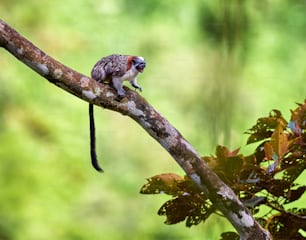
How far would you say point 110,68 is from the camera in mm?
1186

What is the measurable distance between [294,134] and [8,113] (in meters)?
1.91

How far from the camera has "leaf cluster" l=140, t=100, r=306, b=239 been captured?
1.10 metres

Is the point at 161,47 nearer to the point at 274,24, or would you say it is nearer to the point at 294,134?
the point at 274,24

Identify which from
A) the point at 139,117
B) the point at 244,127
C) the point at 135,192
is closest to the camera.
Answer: the point at 139,117

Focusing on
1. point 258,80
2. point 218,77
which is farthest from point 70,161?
point 218,77

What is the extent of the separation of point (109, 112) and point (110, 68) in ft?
5.65

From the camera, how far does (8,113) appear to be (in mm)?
2898

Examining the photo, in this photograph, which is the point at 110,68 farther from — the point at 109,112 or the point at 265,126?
the point at 109,112

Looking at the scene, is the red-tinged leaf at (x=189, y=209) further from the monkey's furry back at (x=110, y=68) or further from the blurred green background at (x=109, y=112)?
the blurred green background at (x=109, y=112)

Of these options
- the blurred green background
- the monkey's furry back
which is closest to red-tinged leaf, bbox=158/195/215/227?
the monkey's furry back

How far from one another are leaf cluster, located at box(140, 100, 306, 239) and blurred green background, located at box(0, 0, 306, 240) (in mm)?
1629

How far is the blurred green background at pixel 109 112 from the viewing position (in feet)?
9.34

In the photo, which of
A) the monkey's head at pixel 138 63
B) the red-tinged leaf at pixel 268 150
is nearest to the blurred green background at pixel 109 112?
the monkey's head at pixel 138 63

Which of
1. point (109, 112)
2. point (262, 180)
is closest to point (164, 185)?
point (262, 180)
